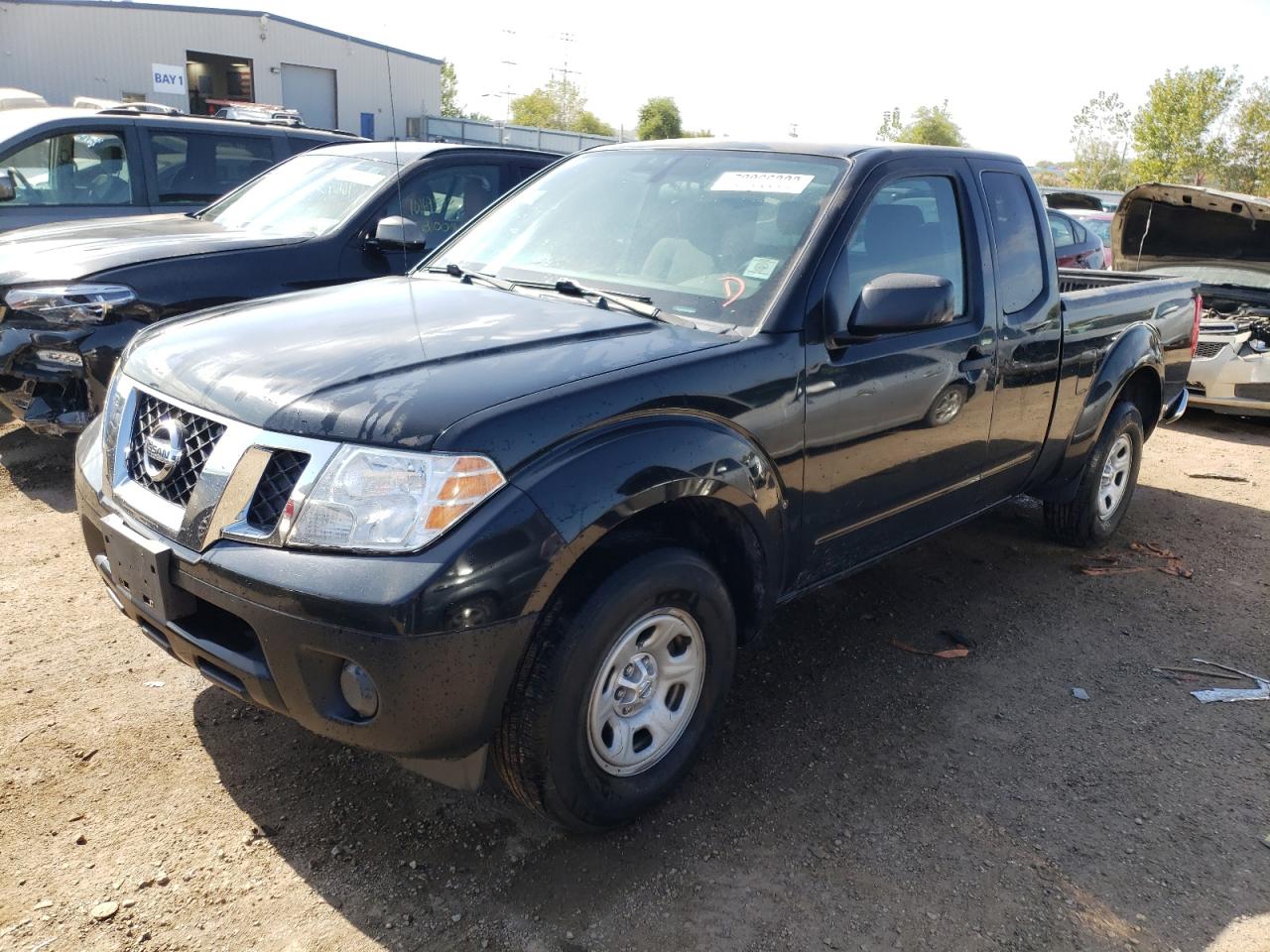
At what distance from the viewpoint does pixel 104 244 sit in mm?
5340

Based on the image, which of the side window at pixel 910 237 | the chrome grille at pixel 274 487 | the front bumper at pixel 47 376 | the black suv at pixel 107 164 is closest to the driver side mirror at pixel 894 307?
the side window at pixel 910 237

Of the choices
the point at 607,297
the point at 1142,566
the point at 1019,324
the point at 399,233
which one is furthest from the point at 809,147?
the point at 1142,566

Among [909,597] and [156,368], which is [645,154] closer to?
[156,368]

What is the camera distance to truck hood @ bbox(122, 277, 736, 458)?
2361mm

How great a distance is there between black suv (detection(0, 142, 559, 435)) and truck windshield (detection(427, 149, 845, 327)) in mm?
1087

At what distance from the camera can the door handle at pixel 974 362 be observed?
12.2 ft

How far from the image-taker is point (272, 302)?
3314mm

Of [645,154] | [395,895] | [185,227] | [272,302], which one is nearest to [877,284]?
[645,154]

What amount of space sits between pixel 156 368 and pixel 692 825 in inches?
78.1

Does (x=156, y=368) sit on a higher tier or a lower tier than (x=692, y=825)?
higher

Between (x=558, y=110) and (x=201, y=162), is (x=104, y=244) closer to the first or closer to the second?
(x=201, y=162)

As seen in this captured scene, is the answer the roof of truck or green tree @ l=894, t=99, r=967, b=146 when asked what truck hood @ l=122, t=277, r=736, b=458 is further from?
green tree @ l=894, t=99, r=967, b=146

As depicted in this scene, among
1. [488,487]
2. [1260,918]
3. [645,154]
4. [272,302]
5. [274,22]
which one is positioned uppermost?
[274,22]

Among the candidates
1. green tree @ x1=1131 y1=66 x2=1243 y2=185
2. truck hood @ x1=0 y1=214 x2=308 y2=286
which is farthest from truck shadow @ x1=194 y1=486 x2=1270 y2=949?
green tree @ x1=1131 y1=66 x2=1243 y2=185
